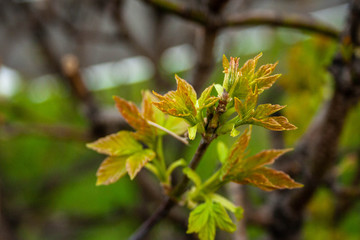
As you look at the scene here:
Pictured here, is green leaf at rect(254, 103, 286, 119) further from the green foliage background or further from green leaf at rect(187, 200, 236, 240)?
the green foliage background

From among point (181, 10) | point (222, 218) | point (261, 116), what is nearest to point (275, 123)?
point (261, 116)

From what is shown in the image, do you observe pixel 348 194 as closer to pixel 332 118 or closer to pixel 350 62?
pixel 332 118

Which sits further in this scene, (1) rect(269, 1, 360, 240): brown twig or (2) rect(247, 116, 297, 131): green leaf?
(1) rect(269, 1, 360, 240): brown twig

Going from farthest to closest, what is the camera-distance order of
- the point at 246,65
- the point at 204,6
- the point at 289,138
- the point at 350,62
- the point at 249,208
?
the point at 289,138 < the point at 249,208 < the point at 204,6 < the point at 350,62 < the point at 246,65

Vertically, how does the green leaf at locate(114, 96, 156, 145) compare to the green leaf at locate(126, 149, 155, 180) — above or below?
above

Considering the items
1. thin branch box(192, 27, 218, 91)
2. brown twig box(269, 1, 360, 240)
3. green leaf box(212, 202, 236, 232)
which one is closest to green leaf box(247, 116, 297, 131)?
green leaf box(212, 202, 236, 232)

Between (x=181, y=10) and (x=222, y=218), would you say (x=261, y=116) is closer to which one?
(x=222, y=218)

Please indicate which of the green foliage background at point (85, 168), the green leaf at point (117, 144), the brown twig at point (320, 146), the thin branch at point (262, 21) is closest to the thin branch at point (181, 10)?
the thin branch at point (262, 21)

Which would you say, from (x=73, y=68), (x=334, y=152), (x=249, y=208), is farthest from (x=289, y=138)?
(x=73, y=68)
